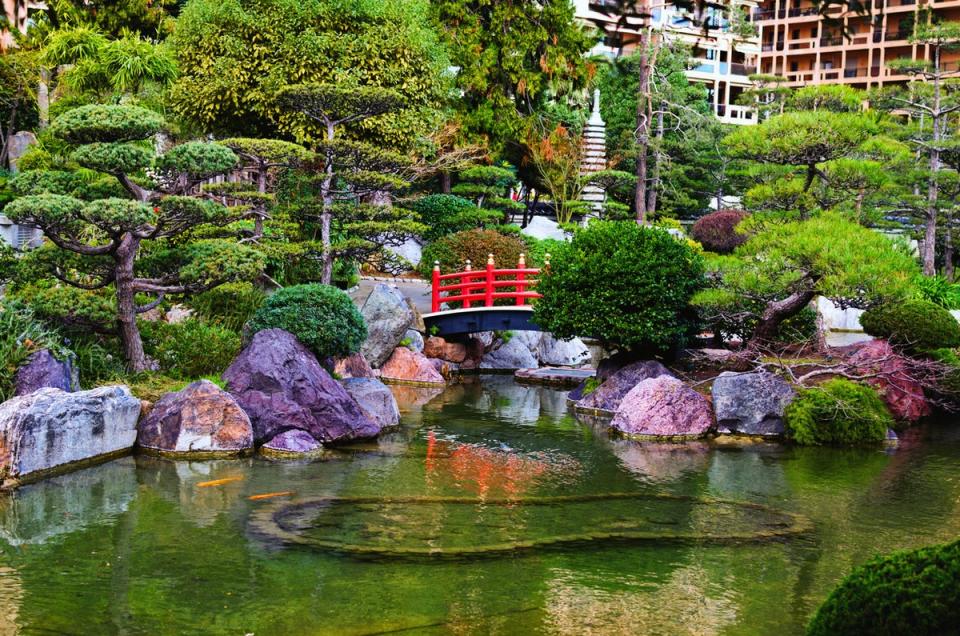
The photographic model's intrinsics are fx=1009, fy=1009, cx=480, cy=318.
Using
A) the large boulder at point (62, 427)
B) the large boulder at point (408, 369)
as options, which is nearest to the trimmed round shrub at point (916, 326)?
the large boulder at point (408, 369)

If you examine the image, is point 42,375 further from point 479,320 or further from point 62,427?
point 479,320

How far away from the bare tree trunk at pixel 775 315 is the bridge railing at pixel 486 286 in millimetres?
4195

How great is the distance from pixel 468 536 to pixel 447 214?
15.8m

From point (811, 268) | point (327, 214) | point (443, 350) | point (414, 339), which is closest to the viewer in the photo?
point (811, 268)

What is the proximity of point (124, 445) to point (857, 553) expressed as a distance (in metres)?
8.25

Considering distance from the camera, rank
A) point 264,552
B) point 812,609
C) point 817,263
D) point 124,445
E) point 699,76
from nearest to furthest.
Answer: point 812,609 → point 264,552 → point 124,445 → point 817,263 → point 699,76

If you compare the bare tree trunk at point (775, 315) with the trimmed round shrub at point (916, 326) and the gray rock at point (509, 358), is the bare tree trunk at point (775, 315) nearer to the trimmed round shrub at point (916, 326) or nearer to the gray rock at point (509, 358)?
the trimmed round shrub at point (916, 326)

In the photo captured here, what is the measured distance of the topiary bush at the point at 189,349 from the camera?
13945 mm

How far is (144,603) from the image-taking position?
731 cm

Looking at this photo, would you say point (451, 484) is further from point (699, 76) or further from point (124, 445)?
point (699, 76)

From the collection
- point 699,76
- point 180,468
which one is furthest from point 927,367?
point 699,76

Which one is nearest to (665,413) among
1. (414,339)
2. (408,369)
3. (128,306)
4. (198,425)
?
(408,369)

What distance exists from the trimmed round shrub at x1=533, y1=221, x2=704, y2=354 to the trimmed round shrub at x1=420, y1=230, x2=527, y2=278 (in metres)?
5.26

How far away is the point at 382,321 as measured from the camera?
61.6 ft
